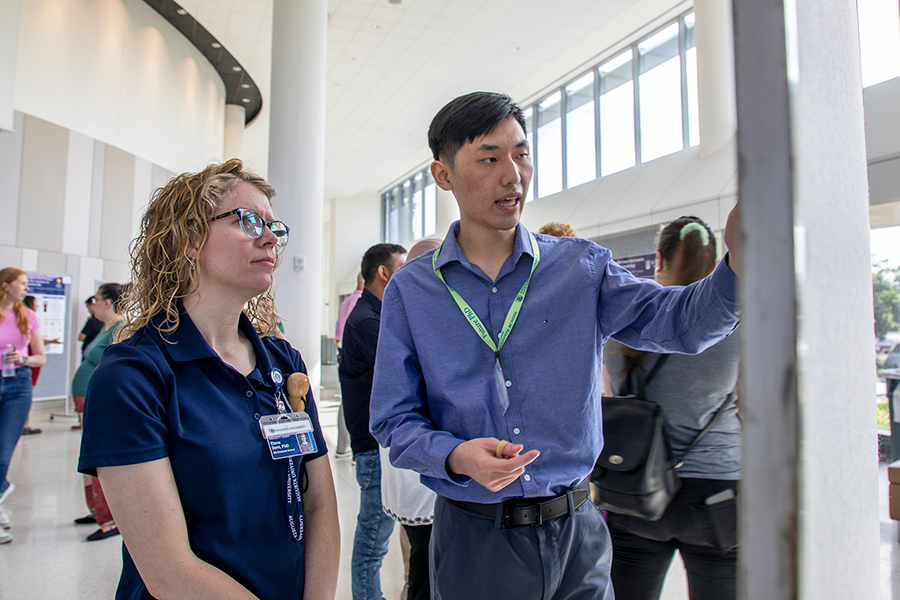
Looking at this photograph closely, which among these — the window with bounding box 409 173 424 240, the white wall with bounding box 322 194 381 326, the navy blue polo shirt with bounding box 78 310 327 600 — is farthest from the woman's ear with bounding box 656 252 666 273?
the white wall with bounding box 322 194 381 326

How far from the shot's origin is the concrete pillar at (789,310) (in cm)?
21

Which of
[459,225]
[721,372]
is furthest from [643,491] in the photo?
[459,225]

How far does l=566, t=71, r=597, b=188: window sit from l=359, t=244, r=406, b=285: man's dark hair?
26.3 ft

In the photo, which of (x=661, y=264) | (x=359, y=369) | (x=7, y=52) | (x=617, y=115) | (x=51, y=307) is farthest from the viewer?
(x=617, y=115)

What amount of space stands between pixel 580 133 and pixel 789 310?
11.3 metres

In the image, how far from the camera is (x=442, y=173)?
140 centimetres

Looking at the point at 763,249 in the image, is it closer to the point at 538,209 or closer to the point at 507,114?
the point at 507,114

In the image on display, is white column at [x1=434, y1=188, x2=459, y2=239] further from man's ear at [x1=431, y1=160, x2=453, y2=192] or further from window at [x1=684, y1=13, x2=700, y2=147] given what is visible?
man's ear at [x1=431, y1=160, x2=453, y2=192]

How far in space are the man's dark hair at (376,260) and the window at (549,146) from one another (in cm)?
864

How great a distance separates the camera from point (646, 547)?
1.61 metres

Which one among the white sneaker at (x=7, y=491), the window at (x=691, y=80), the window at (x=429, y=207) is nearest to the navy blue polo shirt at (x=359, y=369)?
the white sneaker at (x=7, y=491)

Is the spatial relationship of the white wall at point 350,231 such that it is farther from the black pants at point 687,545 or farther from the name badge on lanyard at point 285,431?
the name badge on lanyard at point 285,431

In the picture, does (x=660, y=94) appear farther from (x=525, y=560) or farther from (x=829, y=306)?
(x=829, y=306)

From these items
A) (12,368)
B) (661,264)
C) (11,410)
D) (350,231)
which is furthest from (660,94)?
(350,231)
